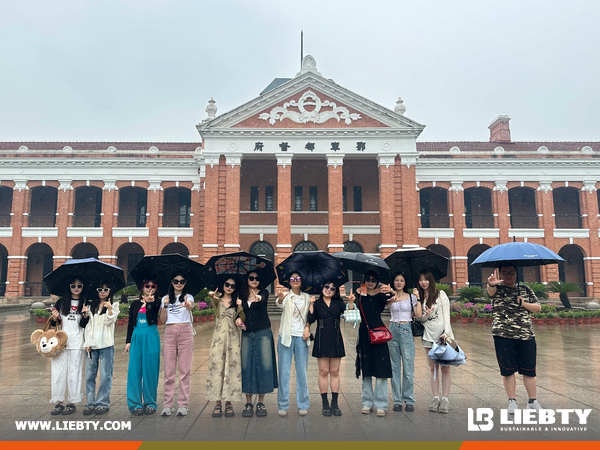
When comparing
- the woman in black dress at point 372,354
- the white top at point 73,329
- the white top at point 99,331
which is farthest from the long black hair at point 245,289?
the white top at point 73,329

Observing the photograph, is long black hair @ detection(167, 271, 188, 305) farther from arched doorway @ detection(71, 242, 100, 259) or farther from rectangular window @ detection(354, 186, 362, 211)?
arched doorway @ detection(71, 242, 100, 259)

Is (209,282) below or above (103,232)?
below

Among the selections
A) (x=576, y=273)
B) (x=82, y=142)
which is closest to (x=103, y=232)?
(x=82, y=142)

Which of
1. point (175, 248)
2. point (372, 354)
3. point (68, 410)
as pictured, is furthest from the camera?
point (175, 248)

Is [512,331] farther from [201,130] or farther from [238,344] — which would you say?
[201,130]

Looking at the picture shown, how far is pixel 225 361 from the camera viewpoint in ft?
17.4

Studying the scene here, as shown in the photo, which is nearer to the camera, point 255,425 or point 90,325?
point 255,425

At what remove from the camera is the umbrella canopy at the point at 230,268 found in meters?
5.51

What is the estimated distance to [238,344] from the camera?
17.6 feet

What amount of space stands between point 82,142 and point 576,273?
33848mm

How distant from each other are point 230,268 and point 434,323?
2.65 metres

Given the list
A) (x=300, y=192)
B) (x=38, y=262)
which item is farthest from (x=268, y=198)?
(x=38, y=262)

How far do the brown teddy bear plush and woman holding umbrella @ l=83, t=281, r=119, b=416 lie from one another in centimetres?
27

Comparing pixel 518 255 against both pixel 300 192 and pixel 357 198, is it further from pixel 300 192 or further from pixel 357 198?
pixel 300 192
